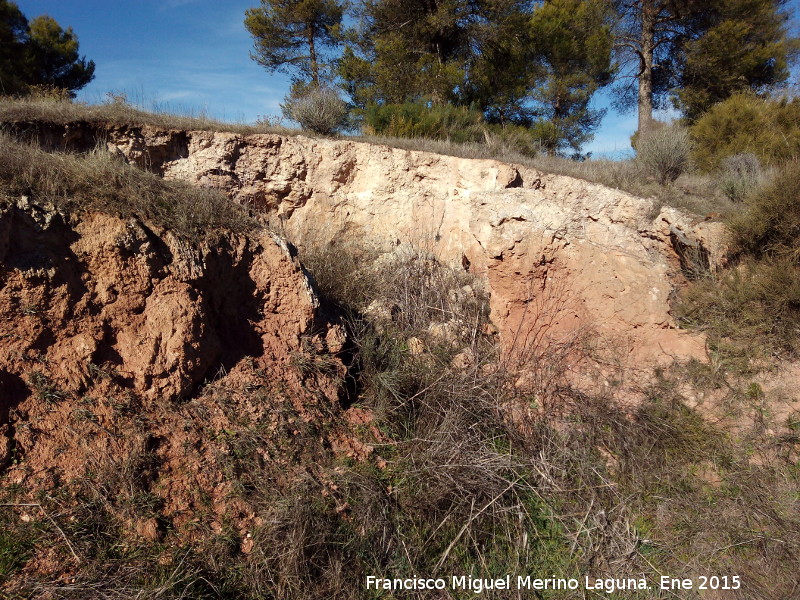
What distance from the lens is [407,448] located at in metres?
3.89

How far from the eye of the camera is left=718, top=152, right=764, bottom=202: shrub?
6.61 meters

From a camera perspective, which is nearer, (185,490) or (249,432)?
(185,490)

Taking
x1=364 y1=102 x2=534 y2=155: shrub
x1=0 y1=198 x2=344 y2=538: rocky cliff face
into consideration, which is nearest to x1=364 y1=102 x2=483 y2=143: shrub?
x1=364 y1=102 x2=534 y2=155: shrub

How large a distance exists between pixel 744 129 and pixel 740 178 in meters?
4.96

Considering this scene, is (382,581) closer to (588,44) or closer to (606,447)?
(606,447)

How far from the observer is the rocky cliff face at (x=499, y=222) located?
5.67 metres

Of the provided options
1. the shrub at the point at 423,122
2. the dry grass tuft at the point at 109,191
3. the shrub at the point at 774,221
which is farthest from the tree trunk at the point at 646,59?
the dry grass tuft at the point at 109,191

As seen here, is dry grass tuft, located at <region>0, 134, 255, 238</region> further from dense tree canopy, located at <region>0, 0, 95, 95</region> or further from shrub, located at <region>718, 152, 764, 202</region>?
dense tree canopy, located at <region>0, 0, 95, 95</region>

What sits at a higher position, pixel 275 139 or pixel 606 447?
pixel 275 139

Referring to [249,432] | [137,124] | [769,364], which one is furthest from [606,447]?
[137,124]

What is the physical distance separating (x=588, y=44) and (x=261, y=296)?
13.4 m

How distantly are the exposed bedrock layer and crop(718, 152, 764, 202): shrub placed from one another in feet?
4.26

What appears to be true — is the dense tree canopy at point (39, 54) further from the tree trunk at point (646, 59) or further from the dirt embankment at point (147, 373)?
the tree trunk at point (646, 59)

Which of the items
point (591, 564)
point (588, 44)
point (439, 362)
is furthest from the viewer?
point (588, 44)
